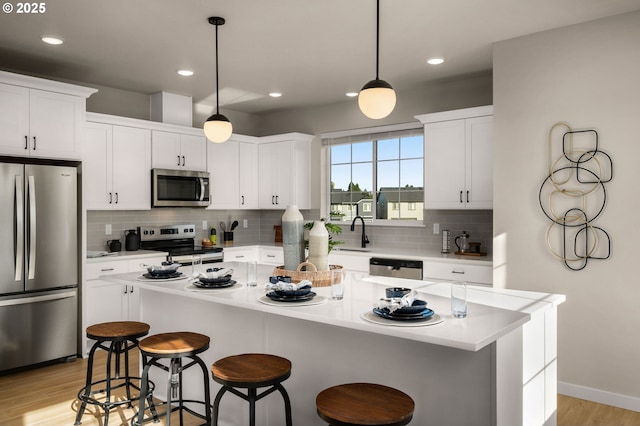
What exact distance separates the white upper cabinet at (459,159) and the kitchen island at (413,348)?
1937 millimetres

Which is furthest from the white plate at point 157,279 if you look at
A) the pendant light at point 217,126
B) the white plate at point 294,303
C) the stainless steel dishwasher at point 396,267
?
the stainless steel dishwasher at point 396,267

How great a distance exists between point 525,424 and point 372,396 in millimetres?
703

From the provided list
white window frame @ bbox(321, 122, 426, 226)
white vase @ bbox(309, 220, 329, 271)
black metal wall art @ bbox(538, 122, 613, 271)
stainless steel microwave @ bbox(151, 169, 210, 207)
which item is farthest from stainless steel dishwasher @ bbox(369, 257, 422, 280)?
stainless steel microwave @ bbox(151, 169, 210, 207)

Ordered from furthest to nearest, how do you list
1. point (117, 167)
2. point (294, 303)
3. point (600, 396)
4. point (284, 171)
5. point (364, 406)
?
point (284, 171) < point (117, 167) < point (600, 396) < point (294, 303) < point (364, 406)

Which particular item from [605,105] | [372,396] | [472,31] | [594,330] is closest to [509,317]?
[372,396]

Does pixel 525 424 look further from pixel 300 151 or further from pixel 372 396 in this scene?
pixel 300 151

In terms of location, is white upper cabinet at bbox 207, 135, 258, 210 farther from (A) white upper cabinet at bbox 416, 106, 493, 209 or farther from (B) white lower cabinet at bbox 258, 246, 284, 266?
(A) white upper cabinet at bbox 416, 106, 493, 209

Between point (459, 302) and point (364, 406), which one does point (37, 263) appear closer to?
point (364, 406)

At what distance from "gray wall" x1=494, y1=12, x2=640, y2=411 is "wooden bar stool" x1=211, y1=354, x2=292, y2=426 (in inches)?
92.2

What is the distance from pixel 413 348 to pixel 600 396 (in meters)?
2.14

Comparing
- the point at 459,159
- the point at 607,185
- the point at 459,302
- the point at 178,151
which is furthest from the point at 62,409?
the point at 607,185

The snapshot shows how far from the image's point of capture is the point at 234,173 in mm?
6117

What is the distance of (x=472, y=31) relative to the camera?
3.60 metres

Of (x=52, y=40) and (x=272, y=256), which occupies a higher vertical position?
(x=52, y=40)
